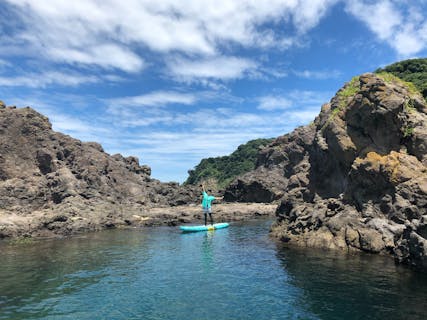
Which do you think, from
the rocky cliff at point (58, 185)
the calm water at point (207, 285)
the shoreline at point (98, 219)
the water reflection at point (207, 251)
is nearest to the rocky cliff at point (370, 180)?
the calm water at point (207, 285)

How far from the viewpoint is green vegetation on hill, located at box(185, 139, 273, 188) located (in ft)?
566

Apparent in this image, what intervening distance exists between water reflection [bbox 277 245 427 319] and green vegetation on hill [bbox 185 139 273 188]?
139015 millimetres

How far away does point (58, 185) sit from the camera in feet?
212

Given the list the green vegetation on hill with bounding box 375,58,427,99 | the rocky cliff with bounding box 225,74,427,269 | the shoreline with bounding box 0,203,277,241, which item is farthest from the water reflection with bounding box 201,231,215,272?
the green vegetation on hill with bounding box 375,58,427,99

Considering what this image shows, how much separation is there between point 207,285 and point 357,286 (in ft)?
29.0

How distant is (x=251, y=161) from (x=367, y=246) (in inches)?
5969

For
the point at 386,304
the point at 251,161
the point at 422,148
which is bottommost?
the point at 386,304

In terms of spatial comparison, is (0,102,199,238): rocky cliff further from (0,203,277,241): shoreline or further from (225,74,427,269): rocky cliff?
(225,74,427,269): rocky cliff

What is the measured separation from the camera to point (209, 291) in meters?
Result: 21.0

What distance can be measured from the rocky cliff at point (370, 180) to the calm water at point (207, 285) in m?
2.47

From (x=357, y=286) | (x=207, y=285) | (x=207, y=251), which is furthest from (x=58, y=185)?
(x=357, y=286)

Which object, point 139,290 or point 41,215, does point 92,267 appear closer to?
point 139,290

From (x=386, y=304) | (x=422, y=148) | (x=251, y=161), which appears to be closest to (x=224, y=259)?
(x=386, y=304)

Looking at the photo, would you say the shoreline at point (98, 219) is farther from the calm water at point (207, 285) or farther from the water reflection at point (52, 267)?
the calm water at point (207, 285)
